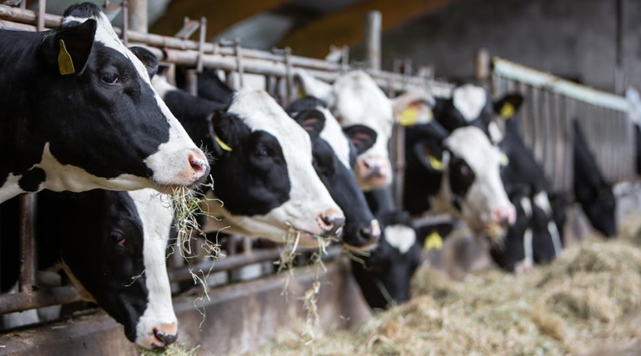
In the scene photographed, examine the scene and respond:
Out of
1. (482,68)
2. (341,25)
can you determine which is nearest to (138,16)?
(482,68)

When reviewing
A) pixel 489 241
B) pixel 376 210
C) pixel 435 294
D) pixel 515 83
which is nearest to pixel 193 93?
pixel 376 210

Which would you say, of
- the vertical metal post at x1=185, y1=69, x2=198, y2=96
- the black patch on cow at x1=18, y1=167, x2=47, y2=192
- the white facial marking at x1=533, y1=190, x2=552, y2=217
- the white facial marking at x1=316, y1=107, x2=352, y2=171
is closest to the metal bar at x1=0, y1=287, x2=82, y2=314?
the black patch on cow at x1=18, y1=167, x2=47, y2=192

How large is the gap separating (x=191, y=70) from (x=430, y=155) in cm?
258

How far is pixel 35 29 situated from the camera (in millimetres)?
3373

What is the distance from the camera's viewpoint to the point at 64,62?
254 centimetres

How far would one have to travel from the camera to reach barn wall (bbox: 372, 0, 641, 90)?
17.0m

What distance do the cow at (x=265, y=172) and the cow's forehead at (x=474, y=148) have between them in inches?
109

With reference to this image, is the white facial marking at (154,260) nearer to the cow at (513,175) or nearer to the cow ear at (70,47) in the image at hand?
the cow ear at (70,47)

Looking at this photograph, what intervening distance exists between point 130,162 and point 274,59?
8.12 feet

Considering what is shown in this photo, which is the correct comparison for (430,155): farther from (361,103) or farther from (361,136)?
(361,136)

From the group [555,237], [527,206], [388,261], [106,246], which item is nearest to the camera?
[106,246]

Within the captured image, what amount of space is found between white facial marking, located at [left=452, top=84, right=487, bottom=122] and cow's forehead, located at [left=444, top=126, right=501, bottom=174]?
0.56ft

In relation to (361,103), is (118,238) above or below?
below

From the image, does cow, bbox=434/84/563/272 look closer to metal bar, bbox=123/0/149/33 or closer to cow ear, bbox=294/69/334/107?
cow ear, bbox=294/69/334/107
